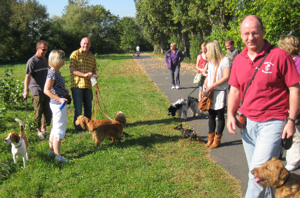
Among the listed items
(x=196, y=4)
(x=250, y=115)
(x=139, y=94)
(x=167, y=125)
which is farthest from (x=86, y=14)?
Result: (x=250, y=115)

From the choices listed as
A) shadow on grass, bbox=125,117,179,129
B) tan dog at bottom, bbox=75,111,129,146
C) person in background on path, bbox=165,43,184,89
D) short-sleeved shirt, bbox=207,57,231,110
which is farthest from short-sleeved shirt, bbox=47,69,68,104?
person in background on path, bbox=165,43,184,89

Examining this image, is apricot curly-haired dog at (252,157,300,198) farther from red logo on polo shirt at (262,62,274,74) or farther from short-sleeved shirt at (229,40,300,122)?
red logo on polo shirt at (262,62,274,74)

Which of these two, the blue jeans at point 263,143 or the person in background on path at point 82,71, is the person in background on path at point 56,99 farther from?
the blue jeans at point 263,143

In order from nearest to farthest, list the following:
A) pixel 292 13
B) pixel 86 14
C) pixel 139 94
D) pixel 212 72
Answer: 1. pixel 212 72
2. pixel 292 13
3. pixel 139 94
4. pixel 86 14

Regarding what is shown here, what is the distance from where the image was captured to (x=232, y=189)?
3865 millimetres

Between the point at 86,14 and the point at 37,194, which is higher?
the point at 86,14

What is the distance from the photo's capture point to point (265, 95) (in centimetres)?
262

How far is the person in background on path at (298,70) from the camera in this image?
3.94 metres

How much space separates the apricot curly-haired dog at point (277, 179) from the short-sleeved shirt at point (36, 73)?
5156mm

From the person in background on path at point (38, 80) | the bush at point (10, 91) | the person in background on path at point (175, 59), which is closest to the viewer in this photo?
the person in background on path at point (38, 80)

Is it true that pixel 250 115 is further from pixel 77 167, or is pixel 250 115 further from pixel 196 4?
pixel 196 4

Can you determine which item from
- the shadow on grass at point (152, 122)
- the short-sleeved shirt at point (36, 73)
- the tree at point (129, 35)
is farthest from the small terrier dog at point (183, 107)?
the tree at point (129, 35)

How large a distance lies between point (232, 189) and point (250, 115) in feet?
5.29

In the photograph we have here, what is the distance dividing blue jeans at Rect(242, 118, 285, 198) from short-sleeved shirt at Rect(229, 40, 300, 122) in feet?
0.23
